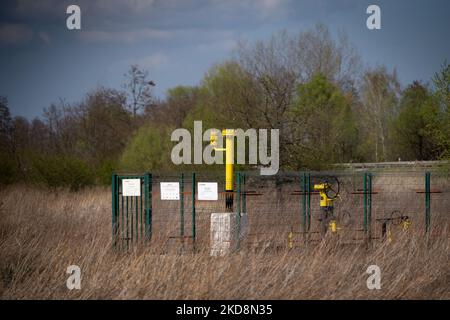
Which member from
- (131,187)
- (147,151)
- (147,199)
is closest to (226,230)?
(147,199)

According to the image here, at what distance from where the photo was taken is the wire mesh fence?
14023 mm

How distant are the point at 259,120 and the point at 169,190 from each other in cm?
1023

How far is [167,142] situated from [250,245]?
1587 centimetres

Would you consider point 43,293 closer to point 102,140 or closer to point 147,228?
point 147,228

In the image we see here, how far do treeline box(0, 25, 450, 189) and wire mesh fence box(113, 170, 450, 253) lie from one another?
119 inches

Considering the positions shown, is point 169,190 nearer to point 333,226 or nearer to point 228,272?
point 333,226

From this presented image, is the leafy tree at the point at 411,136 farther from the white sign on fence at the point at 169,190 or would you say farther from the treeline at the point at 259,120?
the white sign on fence at the point at 169,190

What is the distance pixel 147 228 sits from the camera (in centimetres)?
1381

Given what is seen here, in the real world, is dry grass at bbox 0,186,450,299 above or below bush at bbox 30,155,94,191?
below

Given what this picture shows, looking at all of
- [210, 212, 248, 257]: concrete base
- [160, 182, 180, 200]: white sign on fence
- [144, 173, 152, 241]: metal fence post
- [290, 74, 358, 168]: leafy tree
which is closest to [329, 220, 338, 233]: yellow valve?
[210, 212, 248, 257]: concrete base

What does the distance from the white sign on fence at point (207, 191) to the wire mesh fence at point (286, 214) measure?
1.09 ft

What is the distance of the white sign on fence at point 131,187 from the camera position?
1409 cm

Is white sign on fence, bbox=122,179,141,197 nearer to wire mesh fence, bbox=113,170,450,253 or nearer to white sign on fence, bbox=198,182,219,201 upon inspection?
wire mesh fence, bbox=113,170,450,253

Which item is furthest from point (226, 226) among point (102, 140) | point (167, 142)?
point (102, 140)
